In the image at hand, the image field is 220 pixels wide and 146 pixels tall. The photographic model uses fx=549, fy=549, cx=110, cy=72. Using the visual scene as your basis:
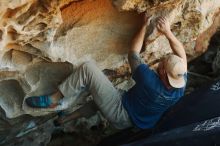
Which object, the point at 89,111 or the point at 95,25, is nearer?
the point at 95,25

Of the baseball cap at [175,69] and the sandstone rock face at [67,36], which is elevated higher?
the sandstone rock face at [67,36]

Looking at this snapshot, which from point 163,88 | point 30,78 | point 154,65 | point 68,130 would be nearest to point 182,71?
point 163,88

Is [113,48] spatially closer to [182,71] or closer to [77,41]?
[77,41]

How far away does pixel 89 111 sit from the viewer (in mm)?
5363

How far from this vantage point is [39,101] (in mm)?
4602

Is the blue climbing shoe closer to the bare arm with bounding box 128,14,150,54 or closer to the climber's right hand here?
the bare arm with bounding box 128,14,150,54

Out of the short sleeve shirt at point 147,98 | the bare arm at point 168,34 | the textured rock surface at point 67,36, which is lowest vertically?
the short sleeve shirt at point 147,98

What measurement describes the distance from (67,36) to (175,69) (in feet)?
2.93

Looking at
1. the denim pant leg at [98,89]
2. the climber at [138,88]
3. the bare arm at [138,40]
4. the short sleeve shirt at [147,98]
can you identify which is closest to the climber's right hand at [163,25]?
the climber at [138,88]

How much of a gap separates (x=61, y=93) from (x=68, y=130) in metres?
0.94

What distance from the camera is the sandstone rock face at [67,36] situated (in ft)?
12.6

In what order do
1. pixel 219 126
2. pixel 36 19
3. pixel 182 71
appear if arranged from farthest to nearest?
pixel 182 71
pixel 219 126
pixel 36 19

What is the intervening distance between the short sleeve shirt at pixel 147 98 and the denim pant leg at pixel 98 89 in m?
0.08

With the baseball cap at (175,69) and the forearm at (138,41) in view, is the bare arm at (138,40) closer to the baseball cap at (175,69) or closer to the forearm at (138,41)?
the forearm at (138,41)
